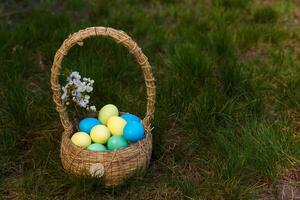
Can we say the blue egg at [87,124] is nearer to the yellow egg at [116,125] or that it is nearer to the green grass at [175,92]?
the yellow egg at [116,125]

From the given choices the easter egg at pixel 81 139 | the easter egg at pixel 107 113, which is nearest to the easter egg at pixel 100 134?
the easter egg at pixel 81 139

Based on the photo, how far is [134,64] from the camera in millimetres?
3916

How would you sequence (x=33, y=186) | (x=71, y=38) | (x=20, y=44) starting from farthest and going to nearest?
(x=20, y=44) < (x=33, y=186) < (x=71, y=38)

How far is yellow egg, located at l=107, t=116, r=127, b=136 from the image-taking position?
2824 mm

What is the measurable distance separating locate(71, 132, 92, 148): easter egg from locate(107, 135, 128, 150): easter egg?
0.10 metres

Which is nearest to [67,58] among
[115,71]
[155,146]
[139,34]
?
[115,71]

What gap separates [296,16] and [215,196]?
262 centimetres

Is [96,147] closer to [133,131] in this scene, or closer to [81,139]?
[81,139]

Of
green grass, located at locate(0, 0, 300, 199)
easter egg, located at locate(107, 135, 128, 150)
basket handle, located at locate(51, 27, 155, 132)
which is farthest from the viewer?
green grass, located at locate(0, 0, 300, 199)

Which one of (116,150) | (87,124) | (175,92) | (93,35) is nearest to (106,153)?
(116,150)

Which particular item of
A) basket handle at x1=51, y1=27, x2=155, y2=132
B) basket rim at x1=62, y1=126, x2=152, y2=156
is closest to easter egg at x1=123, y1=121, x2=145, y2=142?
basket rim at x1=62, y1=126, x2=152, y2=156

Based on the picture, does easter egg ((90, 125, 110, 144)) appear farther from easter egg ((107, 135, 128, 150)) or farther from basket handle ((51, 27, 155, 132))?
basket handle ((51, 27, 155, 132))

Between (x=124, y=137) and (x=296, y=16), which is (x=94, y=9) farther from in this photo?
(x=124, y=137)

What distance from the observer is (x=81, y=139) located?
2.76 m
